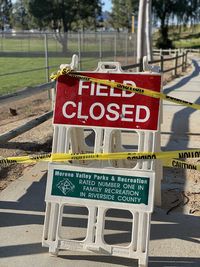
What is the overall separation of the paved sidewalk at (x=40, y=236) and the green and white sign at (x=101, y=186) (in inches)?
18.9

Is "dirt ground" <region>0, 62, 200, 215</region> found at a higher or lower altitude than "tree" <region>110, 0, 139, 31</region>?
lower

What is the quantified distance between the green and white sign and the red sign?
418 millimetres

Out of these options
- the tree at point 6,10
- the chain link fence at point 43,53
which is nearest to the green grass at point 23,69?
the chain link fence at point 43,53

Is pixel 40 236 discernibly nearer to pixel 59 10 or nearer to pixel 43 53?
pixel 43 53

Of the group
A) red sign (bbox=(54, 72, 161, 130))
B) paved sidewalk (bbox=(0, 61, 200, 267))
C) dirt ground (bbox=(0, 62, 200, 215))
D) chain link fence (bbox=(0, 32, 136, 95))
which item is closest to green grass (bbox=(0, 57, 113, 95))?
chain link fence (bbox=(0, 32, 136, 95))

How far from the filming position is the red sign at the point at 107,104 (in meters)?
3.96

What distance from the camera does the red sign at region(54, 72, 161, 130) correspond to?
13.0 ft

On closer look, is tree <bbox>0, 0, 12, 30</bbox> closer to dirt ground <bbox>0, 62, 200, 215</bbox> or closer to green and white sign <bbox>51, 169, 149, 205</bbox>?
dirt ground <bbox>0, 62, 200, 215</bbox>

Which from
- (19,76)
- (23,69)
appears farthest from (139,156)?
(19,76)

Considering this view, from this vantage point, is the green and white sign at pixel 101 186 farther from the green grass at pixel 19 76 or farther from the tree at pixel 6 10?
the tree at pixel 6 10

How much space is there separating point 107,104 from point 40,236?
4.22ft

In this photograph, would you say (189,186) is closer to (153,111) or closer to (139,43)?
(153,111)

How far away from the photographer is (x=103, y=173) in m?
3.92

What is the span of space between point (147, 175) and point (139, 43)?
18.0m
